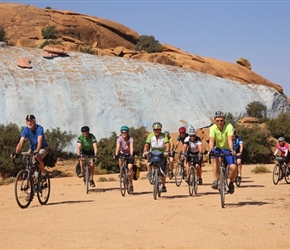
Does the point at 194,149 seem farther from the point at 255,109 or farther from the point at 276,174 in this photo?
the point at 255,109

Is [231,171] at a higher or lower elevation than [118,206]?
higher

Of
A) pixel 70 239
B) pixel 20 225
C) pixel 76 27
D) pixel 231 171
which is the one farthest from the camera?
pixel 76 27

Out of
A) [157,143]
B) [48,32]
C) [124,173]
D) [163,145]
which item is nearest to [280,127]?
[48,32]

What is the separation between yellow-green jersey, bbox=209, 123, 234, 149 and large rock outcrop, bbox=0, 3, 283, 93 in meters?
48.6

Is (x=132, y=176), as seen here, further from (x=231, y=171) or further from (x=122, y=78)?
(x=122, y=78)

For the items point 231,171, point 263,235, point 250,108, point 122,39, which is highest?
point 122,39

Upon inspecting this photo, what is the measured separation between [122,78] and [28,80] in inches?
340

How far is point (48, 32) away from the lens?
65.9 meters

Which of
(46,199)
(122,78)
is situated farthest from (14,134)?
(46,199)

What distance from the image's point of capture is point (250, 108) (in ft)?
171

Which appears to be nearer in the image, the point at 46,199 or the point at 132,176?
the point at 46,199

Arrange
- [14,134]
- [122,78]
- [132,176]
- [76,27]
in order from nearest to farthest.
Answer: [132,176] → [14,134] → [122,78] → [76,27]

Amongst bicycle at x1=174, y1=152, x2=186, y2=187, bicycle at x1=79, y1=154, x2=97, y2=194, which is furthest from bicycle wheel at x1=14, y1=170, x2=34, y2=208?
bicycle at x1=174, y1=152, x2=186, y2=187

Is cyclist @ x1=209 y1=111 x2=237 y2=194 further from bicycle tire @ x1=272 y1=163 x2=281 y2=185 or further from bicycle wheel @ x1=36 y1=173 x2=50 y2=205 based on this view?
bicycle tire @ x1=272 y1=163 x2=281 y2=185
